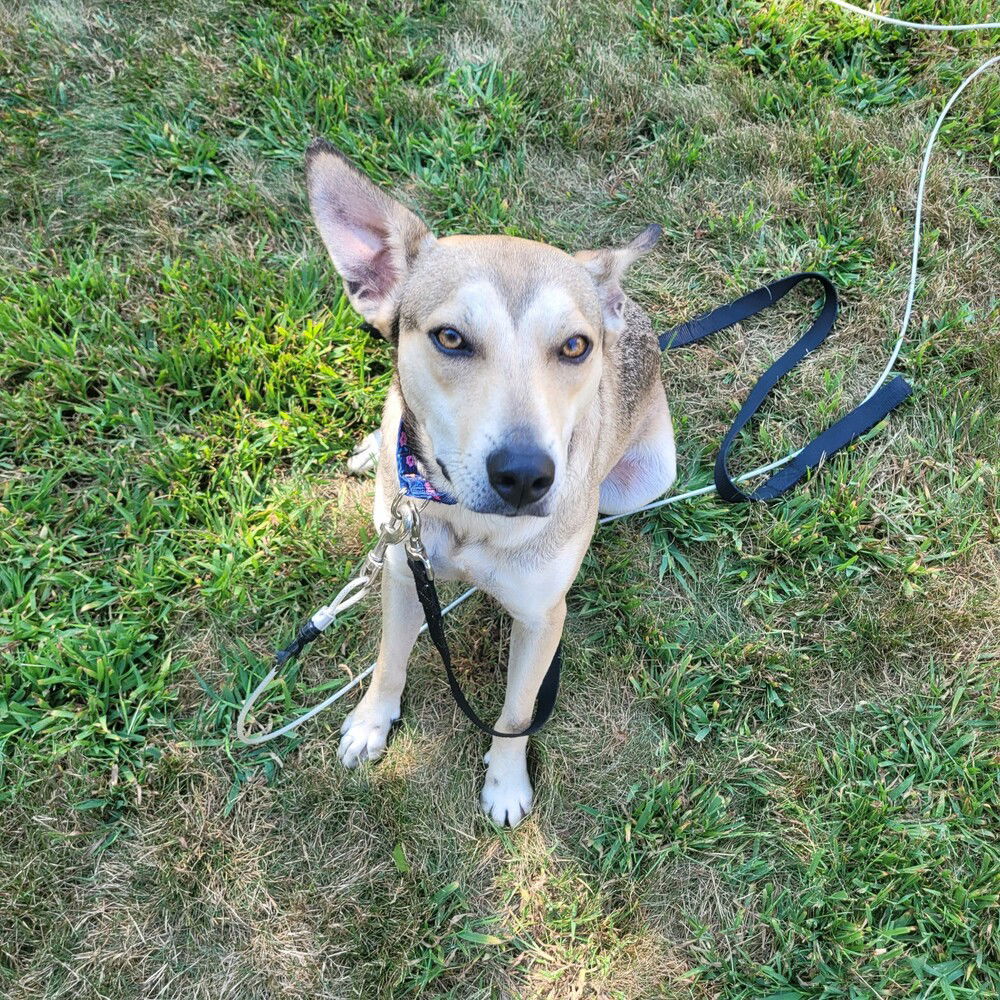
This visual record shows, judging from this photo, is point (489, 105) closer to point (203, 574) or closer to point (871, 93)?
point (871, 93)

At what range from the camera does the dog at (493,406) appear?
228 centimetres

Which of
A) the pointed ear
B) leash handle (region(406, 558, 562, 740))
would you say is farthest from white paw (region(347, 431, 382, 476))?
the pointed ear

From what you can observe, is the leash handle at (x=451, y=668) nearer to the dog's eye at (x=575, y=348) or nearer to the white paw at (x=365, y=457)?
the dog's eye at (x=575, y=348)

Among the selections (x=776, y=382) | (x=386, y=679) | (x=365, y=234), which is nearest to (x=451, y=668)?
(x=386, y=679)

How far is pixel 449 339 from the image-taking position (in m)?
2.39

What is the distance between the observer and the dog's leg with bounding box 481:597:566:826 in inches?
118

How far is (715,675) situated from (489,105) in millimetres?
3810

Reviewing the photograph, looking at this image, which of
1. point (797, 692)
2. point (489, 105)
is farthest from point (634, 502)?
point (489, 105)

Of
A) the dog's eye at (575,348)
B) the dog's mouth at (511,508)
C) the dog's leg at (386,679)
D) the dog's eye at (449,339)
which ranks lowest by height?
the dog's leg at (386,679)

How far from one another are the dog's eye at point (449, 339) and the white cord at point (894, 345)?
1567 millimetres

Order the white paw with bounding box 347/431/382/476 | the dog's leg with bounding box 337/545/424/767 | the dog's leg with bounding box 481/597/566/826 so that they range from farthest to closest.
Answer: the white paw with bounding box 347/431/382/476 → the dog's leg with bounding box 337/545/424/767 → the dog's leg with bounding box 481/597/566/826

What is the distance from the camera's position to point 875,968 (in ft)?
Result: 10.4

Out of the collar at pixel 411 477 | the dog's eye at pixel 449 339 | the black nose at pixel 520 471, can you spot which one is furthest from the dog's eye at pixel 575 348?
the collar at pixel 411 477

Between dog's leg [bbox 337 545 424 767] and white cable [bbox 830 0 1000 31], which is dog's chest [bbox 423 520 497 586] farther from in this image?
white cable [bbox 830 0 1000 31]
